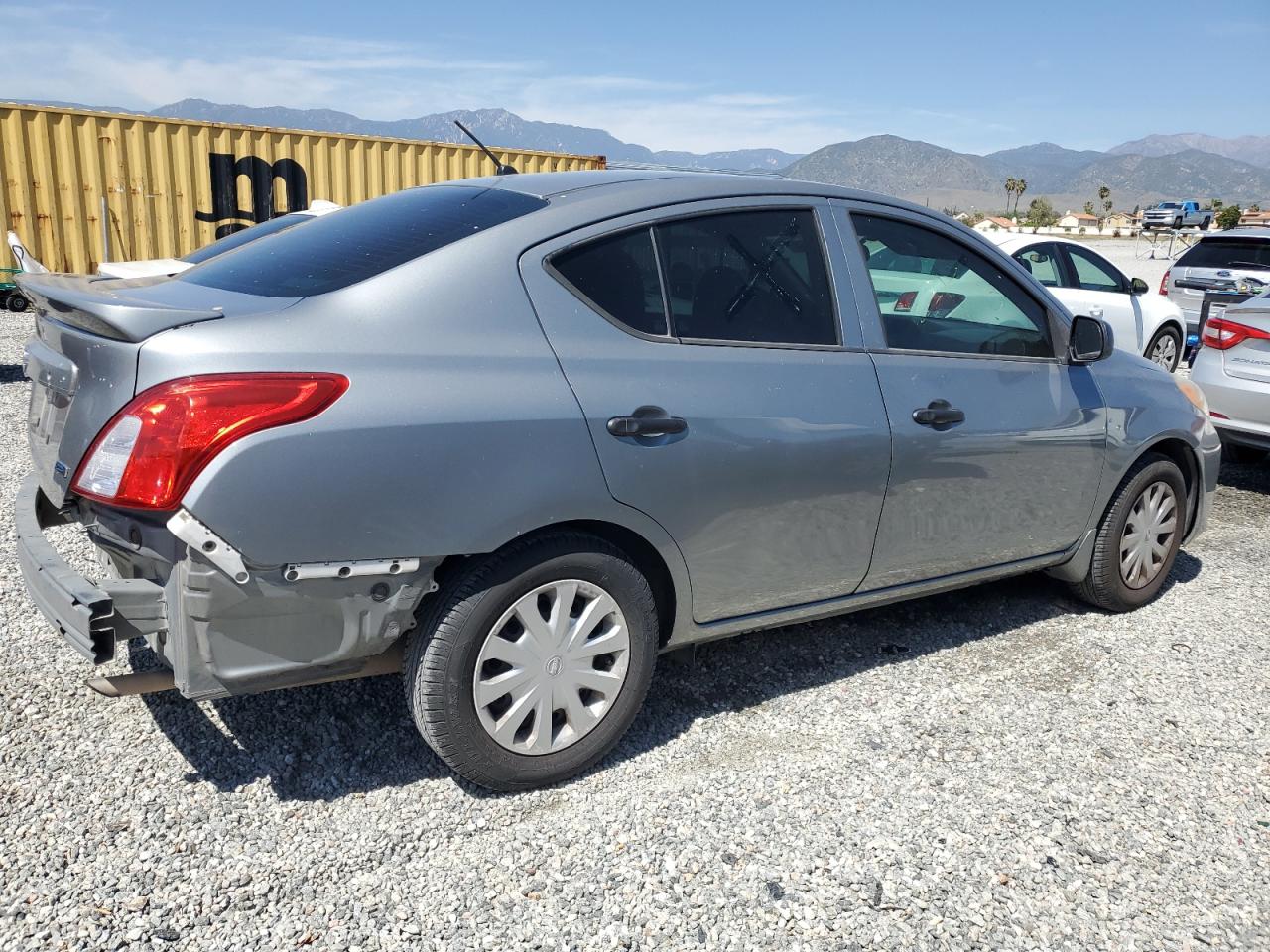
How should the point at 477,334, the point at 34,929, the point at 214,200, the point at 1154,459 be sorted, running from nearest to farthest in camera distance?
the point at 34,929 < the point at 477,334 < the point at 1154,459 < the point at 214,200

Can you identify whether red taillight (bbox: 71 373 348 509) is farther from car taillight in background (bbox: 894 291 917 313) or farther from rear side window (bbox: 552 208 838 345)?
car taillight in background (bbox: 894 291 917 313)

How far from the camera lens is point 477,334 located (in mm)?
2652

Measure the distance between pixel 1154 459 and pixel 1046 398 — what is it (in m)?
0.90

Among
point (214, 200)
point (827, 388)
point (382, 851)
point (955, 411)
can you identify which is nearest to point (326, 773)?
point (382, 851)

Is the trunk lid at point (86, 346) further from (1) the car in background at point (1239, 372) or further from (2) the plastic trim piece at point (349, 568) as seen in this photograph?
(1) the car in background at point (1239, 372)

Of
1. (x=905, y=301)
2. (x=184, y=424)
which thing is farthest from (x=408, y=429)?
(x=905, y=301)

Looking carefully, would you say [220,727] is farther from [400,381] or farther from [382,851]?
[400,381]

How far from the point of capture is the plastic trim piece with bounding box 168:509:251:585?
7.43ft

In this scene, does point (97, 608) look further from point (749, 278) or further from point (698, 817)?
point (749, 278)

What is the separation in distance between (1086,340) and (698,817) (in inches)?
95.4

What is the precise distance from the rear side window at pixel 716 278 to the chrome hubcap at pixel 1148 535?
199 centimetres

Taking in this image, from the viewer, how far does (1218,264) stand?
12.3 m

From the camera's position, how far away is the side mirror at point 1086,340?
3.95 metres

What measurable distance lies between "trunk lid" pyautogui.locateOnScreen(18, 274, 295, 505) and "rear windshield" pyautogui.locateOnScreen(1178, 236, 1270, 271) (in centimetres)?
1262
